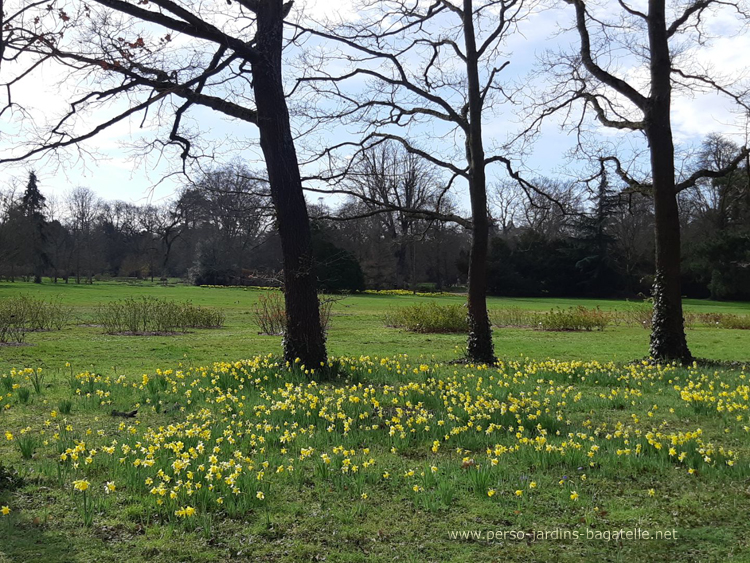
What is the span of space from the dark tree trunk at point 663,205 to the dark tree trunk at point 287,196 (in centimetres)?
671

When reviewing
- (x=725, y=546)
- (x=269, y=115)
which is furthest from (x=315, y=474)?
(x=269, y=115)

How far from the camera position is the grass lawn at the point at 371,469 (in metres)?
3.39

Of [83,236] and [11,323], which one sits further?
[83,236]

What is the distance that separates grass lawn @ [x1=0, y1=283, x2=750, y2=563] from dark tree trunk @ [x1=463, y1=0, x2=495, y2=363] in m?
2.93

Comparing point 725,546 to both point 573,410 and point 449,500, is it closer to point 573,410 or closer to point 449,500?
point 449,500

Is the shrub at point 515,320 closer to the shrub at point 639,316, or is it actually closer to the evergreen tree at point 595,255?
the shrub at point 639,316

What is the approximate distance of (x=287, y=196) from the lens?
844 centimetres

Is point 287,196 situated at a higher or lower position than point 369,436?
higher

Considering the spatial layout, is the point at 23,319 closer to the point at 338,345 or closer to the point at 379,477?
the point at 338,345

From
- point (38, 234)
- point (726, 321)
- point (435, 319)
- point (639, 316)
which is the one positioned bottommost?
point (726, 321)

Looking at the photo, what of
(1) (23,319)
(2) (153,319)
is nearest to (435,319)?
(2) (153,319)

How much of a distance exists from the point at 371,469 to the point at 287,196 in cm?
493

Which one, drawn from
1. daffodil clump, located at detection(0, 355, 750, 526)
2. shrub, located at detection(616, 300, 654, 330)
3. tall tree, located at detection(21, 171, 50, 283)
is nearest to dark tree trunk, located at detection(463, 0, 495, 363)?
daffodil clump, located at detection(0, 355, 750, 526)

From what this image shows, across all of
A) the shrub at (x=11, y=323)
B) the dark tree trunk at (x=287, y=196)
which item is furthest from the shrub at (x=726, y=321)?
the shrub at (x=11, y=323)
